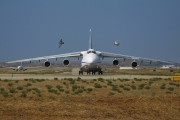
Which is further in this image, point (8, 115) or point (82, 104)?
point (82, 104)

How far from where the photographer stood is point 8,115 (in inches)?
585

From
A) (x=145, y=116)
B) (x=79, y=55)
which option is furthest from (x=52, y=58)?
(x=145, y=116)

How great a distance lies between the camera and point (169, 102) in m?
19.2

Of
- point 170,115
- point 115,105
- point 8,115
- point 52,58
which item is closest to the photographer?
point 8,115

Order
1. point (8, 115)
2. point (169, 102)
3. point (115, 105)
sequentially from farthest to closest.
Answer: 1. point (169, 102)
2. point (115, 105)
3. point (8, 115)

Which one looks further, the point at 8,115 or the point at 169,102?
the point at 169,102

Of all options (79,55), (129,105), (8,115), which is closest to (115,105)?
(129,105)

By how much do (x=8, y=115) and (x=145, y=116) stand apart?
206 inches

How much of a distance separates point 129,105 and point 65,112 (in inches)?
144

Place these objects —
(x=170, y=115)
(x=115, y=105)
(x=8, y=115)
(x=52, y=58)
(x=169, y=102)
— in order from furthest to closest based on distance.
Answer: (x=52, y=58) < (x=169, y=102) < (x=115, y=105) < (x=170, y=115) < (x=8, y=115)

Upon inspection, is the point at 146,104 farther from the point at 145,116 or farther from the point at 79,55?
the point at 79,55

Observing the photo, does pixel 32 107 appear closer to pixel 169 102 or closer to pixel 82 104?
pixel 82 104

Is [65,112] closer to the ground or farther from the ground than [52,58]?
closer to the ground

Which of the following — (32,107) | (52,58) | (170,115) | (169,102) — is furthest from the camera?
(52,58)
